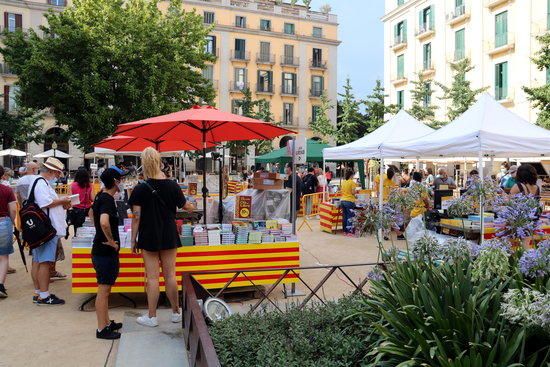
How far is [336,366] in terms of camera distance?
319 cm

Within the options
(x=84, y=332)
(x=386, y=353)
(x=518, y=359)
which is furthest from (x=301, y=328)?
(x=84, y=332)

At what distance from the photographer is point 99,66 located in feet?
70.5

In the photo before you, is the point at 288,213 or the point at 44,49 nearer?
the point at 288,213

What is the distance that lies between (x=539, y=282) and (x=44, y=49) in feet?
71.3

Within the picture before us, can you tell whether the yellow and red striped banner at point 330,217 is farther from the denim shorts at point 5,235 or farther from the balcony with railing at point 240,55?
the balcony with railing at point 240,55

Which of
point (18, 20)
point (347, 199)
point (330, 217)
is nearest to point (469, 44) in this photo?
point (347, 199)

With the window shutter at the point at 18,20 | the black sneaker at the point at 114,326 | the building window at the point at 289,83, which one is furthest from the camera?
the building window at the point at 289,83

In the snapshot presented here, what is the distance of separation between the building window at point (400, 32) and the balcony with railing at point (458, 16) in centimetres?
518

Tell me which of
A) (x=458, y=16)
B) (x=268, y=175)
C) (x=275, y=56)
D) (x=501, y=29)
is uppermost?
(x=275, y=56)

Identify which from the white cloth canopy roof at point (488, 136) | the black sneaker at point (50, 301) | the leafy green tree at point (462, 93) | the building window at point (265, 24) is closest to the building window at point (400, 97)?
the leafy green tree at point (462, 93)

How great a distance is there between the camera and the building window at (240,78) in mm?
46000

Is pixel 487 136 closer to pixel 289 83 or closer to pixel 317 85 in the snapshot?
pixel 289 83

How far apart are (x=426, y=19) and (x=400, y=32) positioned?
314cm

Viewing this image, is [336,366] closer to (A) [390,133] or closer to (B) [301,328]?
(B) [301,328]
